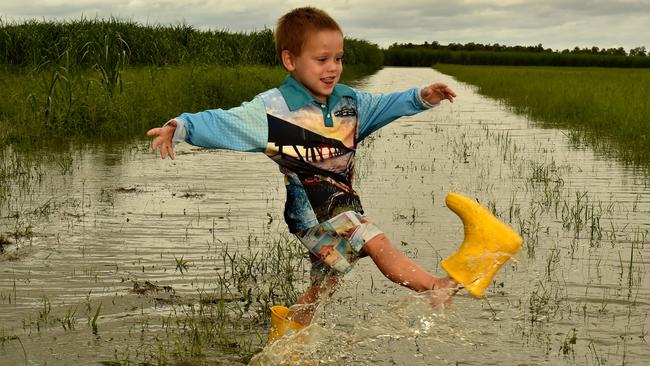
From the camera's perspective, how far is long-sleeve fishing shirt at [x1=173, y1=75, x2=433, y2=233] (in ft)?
14.2

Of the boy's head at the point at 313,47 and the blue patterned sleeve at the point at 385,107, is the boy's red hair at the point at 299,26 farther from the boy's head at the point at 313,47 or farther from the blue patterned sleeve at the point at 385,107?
the blue patterned sleeve at the point at 385,107

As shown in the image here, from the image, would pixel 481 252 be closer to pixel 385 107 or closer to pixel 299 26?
pixel 385 107

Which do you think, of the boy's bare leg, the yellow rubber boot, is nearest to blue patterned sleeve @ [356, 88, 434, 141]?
the boy's bare leg

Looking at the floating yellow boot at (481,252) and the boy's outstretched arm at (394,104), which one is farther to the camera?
the boy's outstretched arm at (394,104)

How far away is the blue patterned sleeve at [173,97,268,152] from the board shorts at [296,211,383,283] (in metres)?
0.44

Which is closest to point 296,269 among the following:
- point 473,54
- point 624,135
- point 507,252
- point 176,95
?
point 507,252

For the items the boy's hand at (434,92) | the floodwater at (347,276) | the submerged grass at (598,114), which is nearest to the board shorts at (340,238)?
the floodwater at (347,276)

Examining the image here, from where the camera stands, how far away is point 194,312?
17.9ft

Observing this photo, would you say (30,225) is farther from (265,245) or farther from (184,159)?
(184,159)

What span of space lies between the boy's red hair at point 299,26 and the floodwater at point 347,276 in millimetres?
1268

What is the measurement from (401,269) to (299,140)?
2.34 feet

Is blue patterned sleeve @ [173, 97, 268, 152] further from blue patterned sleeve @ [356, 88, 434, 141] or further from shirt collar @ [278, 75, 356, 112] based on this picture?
blue patterned sleeve @ [356, 88, 434, 141]

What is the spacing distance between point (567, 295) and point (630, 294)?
0.39m

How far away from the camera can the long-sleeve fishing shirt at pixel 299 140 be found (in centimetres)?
432
